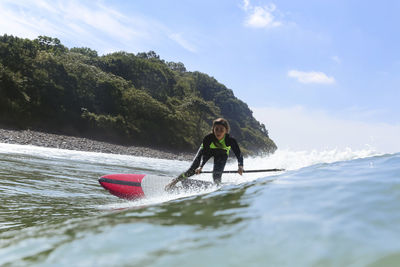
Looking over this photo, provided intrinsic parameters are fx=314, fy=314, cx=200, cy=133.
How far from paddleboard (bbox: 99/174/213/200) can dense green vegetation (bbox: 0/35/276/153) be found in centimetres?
3441

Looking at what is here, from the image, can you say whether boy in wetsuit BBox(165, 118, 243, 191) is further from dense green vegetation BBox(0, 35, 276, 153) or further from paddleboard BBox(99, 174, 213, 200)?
dense green vegetation BBox(0, 35, 276, 153)

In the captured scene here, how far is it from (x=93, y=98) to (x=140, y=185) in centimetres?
4803

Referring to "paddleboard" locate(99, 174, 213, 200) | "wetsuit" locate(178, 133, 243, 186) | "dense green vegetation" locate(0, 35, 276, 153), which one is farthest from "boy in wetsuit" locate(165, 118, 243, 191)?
"dense green vegetation" locate(0, 35, 276, 153)

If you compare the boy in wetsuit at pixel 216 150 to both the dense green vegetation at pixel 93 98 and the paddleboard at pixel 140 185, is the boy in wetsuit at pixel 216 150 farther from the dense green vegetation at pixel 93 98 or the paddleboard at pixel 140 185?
the dense green vegetation at pixel 93 98

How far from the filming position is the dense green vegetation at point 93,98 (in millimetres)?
41250

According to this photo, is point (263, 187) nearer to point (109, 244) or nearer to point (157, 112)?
point (109, 244)

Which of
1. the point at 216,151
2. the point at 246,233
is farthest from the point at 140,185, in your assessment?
the point at 246,233

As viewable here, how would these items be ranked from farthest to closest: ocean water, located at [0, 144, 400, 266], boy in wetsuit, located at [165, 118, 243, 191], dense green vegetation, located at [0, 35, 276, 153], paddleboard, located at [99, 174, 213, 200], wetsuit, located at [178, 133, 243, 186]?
dense green vegetation, located at [0, 35, 276, 153], wetsuit, located at [178, 133, 243, 186], boy in wetsuit, located at [165, 118, 243, 191], paddleboard, located at [99, 174, 213, 200], ocean water, located at [0, 144, 400, 266]

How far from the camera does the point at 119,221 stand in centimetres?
312

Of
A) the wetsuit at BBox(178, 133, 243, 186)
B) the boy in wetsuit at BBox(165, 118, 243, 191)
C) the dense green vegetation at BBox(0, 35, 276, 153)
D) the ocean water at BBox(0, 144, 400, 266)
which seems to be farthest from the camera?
the dense green vegetation at BBox(0, 35, 276, 153)

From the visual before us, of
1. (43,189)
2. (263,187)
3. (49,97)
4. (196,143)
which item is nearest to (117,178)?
(43,189)

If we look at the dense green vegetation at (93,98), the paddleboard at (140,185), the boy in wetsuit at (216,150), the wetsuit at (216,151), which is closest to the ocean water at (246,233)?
the paddleboard at (140,185)

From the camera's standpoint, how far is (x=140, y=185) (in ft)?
22.3

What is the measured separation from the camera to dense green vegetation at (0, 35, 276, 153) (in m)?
41.2
